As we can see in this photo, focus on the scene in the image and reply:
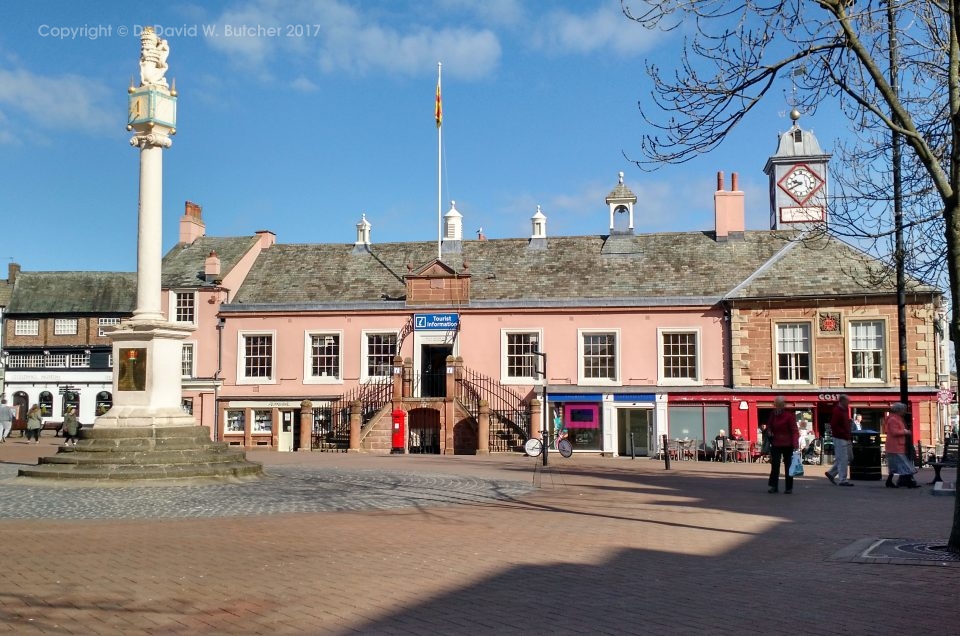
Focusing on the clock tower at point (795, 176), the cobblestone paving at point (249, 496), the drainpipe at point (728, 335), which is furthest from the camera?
the clock tower at point (795, 176)

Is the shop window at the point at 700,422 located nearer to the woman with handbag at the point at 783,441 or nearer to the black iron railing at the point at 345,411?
the black iron railing at the point at 345,411

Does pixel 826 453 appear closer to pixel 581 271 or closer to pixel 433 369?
→ pixel 581 271

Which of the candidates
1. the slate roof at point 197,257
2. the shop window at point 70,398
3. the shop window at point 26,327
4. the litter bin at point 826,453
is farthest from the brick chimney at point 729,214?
the shop window at point 26,327

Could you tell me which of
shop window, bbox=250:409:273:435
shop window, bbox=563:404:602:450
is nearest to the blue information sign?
shop window, bbox=563:404:602:450

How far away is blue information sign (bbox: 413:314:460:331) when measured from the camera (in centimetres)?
3353

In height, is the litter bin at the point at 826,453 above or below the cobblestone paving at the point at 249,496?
below

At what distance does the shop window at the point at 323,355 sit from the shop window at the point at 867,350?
18601 millimetres

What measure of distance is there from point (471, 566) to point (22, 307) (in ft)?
187

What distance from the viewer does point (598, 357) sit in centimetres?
3278

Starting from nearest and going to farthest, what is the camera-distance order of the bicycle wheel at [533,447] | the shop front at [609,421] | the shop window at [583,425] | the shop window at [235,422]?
the bicycle wheel at [533,447] → the shop front at [609,421] → the shop window at [583,425] → the shop window at [235,422]

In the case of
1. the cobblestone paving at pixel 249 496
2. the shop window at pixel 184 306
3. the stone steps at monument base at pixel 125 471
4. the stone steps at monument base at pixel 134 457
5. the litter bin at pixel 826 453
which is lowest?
the litter bin at pixel 826 453

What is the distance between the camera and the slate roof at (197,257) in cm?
3575

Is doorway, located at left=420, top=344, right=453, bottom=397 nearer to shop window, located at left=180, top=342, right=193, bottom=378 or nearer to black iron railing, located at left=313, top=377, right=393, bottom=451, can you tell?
black iron railing, located at left=313, top=377, right=393, bottom=451

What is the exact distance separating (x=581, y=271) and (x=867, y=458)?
16.4 meters
